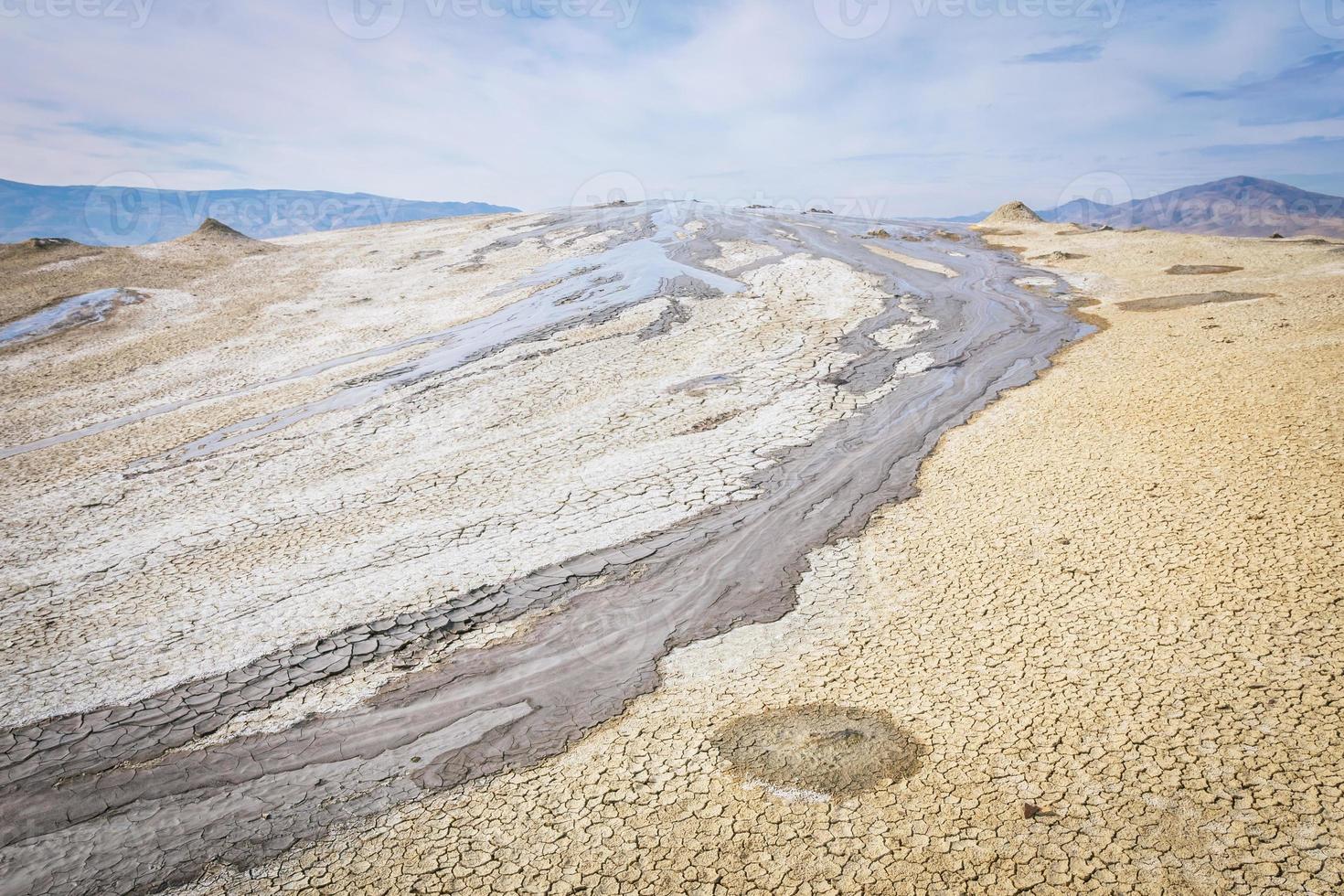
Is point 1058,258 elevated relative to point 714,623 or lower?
elevated

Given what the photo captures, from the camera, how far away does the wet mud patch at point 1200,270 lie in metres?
14.8

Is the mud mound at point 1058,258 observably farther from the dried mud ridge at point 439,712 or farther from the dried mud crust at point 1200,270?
the dried mud ridge at point 439,712

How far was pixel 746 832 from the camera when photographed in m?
3.27

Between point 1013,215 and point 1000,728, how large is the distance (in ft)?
112

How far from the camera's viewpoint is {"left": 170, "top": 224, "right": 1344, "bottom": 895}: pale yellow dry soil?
2.94 m

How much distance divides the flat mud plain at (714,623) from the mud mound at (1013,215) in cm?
2032

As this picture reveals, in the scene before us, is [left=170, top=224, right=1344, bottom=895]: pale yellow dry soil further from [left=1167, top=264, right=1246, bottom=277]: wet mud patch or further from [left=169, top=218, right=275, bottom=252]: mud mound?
[left=169, top=218, right=275, bottom=252]: mud mound

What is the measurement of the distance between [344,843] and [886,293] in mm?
15144

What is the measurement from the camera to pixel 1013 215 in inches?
1251

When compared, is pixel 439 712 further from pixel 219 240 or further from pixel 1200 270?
pixel 219 240

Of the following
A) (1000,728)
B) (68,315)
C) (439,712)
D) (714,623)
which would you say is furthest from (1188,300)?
(68,315)

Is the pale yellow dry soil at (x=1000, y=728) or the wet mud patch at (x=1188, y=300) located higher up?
the wet mud patch at (x=1188, y=300)

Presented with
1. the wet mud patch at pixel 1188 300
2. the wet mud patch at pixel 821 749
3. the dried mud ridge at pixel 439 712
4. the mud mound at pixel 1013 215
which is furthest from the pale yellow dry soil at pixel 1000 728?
the mud mound at pixel 1013 215

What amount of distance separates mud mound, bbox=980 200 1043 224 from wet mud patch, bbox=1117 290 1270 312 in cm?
2009
